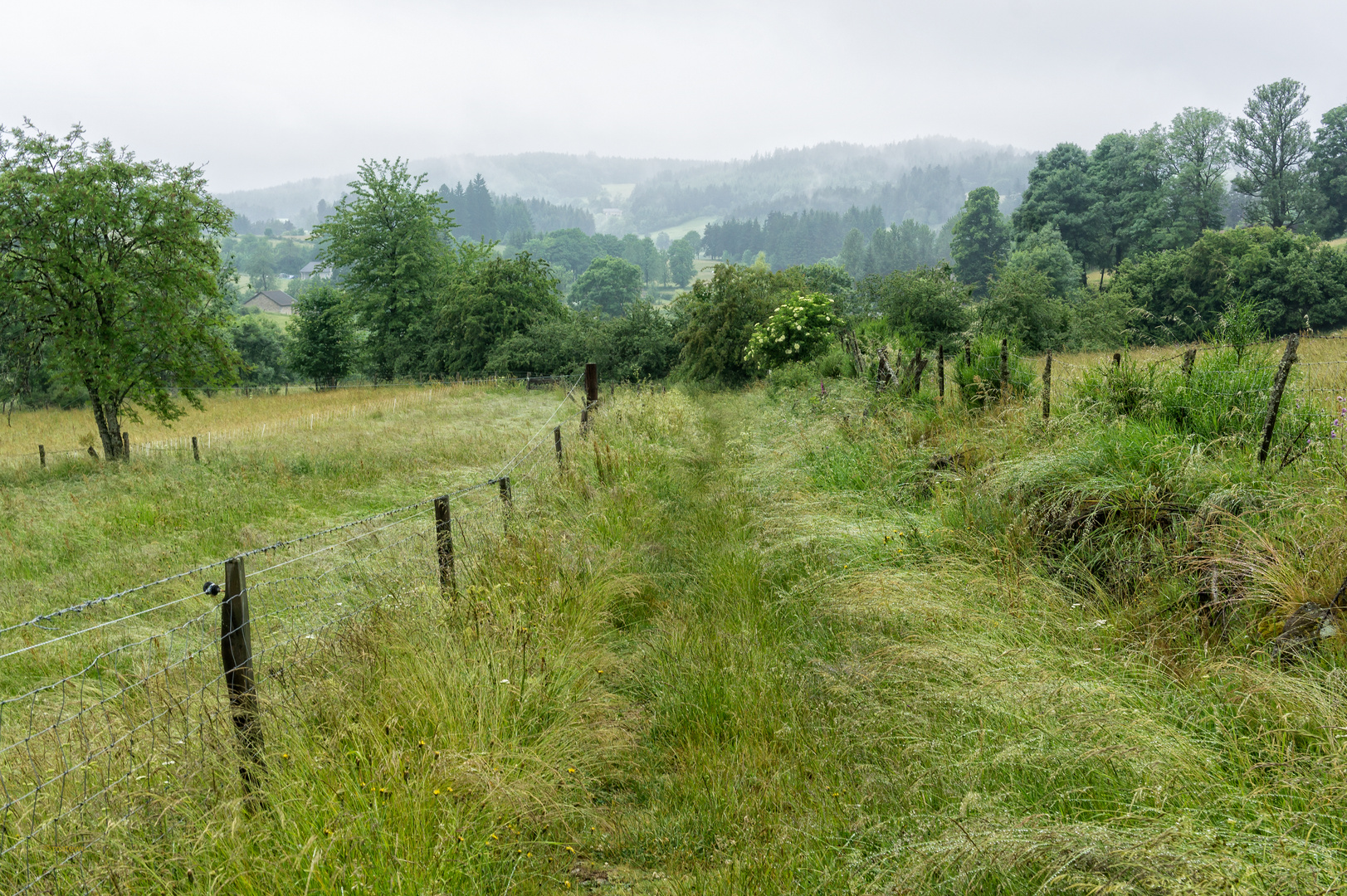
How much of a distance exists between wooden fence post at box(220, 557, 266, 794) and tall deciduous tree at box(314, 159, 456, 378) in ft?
126

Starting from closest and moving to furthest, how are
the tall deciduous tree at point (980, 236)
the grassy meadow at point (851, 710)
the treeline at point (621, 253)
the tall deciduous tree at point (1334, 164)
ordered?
the grassy meadow at point (851, 710), the tall deciduous tree at point (1334, 164), the tall deciduous tree at point (980, 236), the treeline at point (621, 253)

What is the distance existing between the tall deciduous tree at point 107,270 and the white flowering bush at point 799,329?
1518cm

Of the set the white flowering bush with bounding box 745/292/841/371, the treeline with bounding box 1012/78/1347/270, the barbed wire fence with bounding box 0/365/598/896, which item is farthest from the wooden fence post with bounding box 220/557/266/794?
the treeline with bounding box 1012/78/1347/270

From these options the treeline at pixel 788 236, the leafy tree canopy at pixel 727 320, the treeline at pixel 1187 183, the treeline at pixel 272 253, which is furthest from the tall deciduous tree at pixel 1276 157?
the treeline at pixel 272 253

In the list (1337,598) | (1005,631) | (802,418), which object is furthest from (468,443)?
(1337,598)

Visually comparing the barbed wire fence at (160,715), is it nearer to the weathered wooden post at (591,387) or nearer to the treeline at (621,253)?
the weathered wooden post at (591,387)

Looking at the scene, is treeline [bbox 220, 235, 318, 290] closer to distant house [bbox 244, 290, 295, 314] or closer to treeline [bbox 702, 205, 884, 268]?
distant house [bbox 244, 290, 295, 314]

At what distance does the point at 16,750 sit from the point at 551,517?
4141 millimetres

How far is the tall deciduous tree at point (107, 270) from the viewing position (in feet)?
49.1

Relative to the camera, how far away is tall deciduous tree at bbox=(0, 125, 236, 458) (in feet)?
49.1


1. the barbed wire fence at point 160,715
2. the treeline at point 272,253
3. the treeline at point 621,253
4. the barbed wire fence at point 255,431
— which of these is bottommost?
the barbed wire fence at point 255,431

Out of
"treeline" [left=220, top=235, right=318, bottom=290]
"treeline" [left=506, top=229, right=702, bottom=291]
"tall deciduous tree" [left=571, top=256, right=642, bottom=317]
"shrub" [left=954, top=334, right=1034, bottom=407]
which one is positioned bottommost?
"shrub" [left=954, top=334, right=1034, bottom=407]

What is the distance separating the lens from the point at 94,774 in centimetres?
270

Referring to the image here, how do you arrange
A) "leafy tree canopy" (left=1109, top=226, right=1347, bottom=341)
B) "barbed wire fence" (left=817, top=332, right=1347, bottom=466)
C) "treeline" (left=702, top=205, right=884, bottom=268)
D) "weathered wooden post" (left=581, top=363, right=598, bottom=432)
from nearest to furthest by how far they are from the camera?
"barbed wire fence" (left=817, top=332, right=1347, bottom=466)
"weathered wooden post" (left=581, top=363, right=598, bottom=432)
"leafy tree canopy" (left=1109, top=226, right=1347, bottom=341)
"treeline" (left=702, top=205, right=884, bottom=268)
